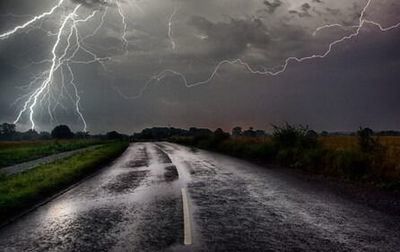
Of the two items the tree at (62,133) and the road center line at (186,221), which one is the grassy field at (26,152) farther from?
the tree at (62,133)

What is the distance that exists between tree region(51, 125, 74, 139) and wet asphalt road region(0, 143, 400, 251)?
122 meters

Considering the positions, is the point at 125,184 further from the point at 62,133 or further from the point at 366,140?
the point at 62,133

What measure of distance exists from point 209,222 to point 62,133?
129 metres

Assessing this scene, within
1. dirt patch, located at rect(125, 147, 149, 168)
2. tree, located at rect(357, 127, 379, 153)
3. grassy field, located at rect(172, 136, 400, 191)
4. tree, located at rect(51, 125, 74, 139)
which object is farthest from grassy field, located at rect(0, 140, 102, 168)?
tree, located at rect(51, 125, 74, 139)

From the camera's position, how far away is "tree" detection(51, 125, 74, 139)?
128750mm

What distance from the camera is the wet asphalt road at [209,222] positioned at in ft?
20.6

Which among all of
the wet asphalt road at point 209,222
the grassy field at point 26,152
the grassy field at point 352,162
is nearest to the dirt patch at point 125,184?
the wet asphalt road at point 209,222

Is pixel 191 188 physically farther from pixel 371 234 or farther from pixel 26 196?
pixel 371 234

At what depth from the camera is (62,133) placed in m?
130

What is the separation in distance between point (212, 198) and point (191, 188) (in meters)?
2.12

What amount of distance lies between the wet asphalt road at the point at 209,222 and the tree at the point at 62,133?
122 meters

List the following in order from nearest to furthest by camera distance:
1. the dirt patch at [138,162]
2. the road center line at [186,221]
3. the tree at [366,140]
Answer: the road center line at [186,221], the tree at [366,140], the dirt patch at [138,162]

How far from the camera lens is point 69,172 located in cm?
1822

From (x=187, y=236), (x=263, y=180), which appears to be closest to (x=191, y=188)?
(x=263, y=180)
